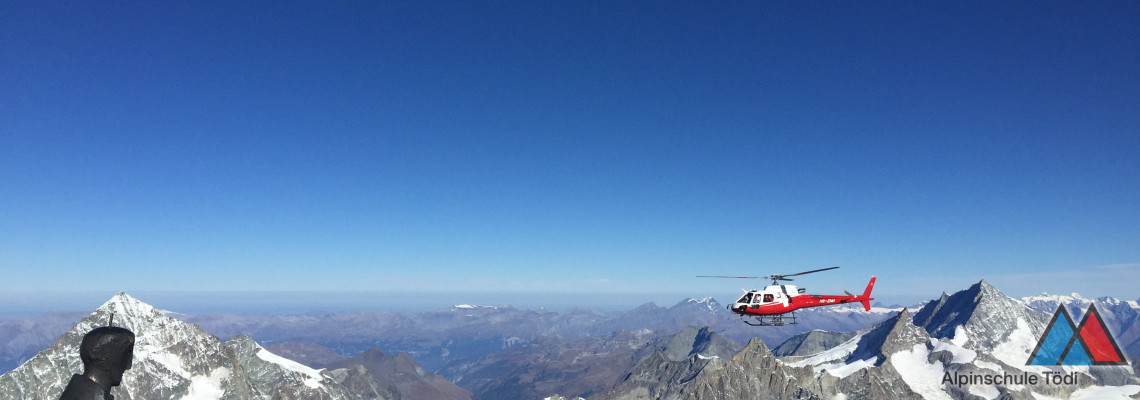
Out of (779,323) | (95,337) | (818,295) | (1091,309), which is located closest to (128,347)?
(95,337)

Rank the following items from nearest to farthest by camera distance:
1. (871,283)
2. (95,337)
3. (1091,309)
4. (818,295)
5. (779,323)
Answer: (95,337) < (779,323) < (818,295) < (871,283) < (1091,309)

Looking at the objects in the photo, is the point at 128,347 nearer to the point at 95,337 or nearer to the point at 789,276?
the point at 95,337

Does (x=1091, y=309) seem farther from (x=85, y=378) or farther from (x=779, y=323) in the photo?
(x=85, y=378)

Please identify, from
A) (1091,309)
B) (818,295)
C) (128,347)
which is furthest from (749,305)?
(1091,309)

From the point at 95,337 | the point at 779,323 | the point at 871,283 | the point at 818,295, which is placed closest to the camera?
the point at 95,337

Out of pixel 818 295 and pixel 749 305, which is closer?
pixel 749 305

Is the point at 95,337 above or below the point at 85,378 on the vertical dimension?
above

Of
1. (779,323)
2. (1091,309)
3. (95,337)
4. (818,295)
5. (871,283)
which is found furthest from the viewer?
(1091,309)

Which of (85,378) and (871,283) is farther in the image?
(871,283)

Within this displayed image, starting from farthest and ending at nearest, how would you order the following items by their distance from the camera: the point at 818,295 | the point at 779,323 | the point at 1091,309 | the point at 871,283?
1. the point at 1091,309
2. the point at 871,283
3. the point at 818,295
4. the point at 779,323

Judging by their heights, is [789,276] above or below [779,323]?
above
